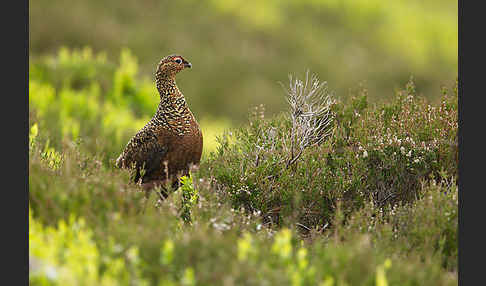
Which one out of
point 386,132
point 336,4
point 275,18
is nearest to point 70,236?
point 386,132

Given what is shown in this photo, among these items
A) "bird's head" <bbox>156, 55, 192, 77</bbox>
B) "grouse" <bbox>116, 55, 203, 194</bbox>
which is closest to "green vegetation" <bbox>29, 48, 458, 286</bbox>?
"grouse" <bbox>116, 55, 203, 194</bbox>

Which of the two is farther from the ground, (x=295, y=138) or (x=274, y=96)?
(x=274, y=96)

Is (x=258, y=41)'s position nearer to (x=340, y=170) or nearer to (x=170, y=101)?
(x=170, y=101)

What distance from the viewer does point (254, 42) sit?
1825 cm

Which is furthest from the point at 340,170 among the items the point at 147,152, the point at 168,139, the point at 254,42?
the point at 254,42

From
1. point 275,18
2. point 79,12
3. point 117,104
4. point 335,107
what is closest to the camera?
point 335,107

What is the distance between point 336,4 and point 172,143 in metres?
17.1

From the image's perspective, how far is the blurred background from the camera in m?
15.0

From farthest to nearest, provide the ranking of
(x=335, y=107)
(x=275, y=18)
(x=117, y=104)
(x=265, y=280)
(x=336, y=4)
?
(x=336, y=4) → (x=275, y=18) → (x=117, y=104) → (x=335, y=107) → (x=265, y=280)

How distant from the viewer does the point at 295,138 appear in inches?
193

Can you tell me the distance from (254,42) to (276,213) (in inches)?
562

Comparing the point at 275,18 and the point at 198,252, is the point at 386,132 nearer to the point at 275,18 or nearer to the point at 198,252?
the point at 198,252

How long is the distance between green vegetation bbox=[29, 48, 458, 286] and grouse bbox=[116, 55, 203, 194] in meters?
0.26

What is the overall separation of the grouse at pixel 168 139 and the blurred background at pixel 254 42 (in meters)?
6.92
